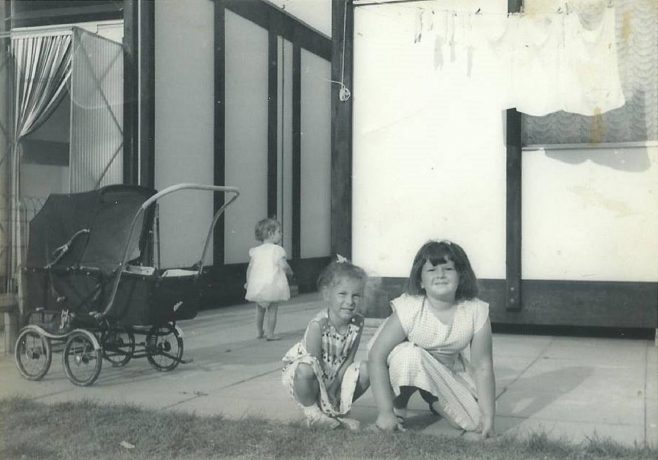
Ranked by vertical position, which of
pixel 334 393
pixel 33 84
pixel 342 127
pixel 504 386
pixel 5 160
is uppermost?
pixel 33 84

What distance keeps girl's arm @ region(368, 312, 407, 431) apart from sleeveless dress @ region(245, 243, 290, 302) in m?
4.44

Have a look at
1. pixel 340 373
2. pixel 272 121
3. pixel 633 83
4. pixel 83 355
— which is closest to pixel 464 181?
pixel 633 83

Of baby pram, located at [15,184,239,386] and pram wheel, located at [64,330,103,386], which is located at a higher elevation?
baby pram, located at [15,184,239,386]

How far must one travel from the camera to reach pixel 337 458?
4.12 meters

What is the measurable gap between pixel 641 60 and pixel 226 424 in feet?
19.8

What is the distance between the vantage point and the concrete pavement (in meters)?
5.08

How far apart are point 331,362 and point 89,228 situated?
9.19 ft

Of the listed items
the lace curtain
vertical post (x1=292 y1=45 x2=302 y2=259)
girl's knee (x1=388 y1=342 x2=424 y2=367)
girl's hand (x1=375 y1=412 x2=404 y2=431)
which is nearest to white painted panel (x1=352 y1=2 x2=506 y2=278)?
the lace curtain

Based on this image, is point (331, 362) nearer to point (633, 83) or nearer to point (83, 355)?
point (83, 355)

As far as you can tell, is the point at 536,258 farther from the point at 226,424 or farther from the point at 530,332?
the point at 226,424

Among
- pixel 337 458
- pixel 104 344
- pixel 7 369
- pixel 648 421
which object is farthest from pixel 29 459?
pixel 648 421

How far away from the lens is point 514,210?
29.8 ft

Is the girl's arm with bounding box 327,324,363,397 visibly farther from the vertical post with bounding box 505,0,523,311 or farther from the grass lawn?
the vertical post with bounding box 505,0,523,311

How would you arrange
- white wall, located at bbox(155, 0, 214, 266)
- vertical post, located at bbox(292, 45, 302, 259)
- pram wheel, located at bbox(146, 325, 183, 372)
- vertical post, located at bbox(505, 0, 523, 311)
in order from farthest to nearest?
vertical post, located at bbox(292, 45, 302, 259) → white wall, located at bbox(155, 0, 214, 266) → vertical post, located at bbox(505, 0, 523, 311) → pram wheel, located at bbox(146, 325, 183, 372)
